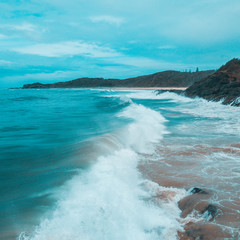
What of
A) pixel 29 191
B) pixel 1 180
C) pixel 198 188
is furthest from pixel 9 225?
pixel 198 188

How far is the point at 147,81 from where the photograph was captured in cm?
11288

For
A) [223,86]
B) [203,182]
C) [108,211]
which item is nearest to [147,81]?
[223,86]

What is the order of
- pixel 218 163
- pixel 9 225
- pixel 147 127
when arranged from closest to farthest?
pixel 9 225, pixel 218 163, pixel 147 127

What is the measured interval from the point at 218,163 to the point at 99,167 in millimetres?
2733

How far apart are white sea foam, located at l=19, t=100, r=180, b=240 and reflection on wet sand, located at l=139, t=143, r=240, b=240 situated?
22 cm

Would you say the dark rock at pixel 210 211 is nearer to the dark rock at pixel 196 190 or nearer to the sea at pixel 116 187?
the sea at pixel 116 187

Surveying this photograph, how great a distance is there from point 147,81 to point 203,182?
366 ft

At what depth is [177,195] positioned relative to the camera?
3559 millimetres

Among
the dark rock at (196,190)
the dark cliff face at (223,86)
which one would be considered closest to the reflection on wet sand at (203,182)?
the dark rock at (196,190)

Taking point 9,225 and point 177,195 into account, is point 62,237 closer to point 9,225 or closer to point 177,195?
point 9,225

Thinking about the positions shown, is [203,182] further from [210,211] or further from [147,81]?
[147,81]

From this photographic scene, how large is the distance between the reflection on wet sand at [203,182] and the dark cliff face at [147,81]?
89818 millimetres

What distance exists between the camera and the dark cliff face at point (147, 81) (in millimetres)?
97188

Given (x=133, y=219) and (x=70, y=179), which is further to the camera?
(x=70, y=179)
